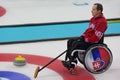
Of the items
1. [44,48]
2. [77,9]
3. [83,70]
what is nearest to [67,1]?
[77,9]

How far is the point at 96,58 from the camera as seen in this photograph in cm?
537

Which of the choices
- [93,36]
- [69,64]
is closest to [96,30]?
[93,36]

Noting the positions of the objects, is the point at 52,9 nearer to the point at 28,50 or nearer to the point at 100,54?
the point at 28,50

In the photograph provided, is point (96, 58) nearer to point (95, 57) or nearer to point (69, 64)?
point (95, 57)

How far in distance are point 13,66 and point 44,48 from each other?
1.22 metres

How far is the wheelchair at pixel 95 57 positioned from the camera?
533 cm

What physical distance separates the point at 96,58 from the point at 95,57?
0.02m

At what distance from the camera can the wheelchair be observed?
533 cm

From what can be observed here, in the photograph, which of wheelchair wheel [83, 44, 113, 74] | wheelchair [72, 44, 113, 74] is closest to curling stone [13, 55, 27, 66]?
wheelchair [72, 44, 113, 74]

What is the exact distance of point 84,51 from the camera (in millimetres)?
5422

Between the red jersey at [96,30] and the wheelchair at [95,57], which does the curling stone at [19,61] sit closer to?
the wheelchair at [95,57]

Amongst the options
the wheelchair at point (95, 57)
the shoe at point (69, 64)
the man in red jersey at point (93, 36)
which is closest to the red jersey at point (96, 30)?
the man in red jersey at point (93, 36)

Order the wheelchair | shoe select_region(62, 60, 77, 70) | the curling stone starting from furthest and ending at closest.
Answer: the curling stone
shoe select_region(62, 60, 77, 70)
the wheelchair

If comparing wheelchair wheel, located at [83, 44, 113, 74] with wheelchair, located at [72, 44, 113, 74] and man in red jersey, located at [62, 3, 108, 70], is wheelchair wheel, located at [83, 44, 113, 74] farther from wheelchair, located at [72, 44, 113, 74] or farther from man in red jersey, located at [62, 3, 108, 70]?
man in red jersey, located at [62, 3, 108, 70]
